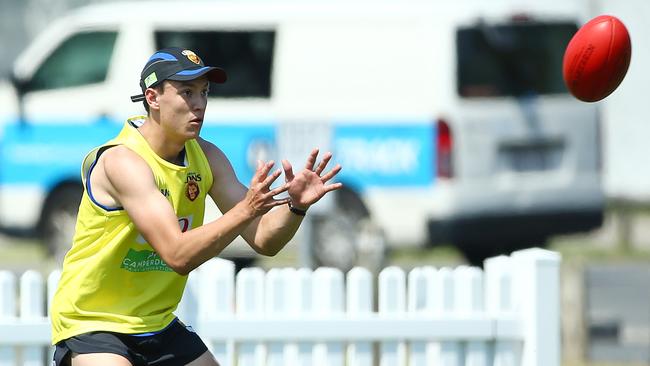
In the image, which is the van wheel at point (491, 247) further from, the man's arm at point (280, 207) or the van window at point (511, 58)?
the man's arm at point (280, 207)

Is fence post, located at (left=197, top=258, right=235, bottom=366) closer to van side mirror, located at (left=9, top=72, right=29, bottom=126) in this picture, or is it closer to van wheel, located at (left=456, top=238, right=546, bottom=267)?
van wheel, located at (left=456, top=238, right=546, bottom=267)

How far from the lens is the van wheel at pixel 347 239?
13211mm

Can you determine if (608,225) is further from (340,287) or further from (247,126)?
(340,287)

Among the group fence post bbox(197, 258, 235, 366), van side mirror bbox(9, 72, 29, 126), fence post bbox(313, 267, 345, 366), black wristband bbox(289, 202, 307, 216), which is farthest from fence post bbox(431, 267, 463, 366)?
van side mirror bbox(9, 72, 29, 126)

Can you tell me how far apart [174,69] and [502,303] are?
2.41 meters

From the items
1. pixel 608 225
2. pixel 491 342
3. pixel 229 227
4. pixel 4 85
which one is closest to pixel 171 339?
pixel 229 227

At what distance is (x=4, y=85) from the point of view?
14.1 meters

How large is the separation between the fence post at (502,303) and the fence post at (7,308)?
208 cm

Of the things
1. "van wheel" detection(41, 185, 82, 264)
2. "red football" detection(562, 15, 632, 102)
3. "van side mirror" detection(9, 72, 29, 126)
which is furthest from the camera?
"van side mirror" detection(9, 72, 29, 126)

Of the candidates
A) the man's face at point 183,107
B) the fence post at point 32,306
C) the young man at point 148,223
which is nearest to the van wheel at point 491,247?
the fence post at point 32,306

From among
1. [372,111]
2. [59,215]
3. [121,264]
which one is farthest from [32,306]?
[59,215]

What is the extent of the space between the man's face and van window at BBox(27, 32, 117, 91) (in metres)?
8.50

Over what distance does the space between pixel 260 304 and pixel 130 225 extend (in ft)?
5.19

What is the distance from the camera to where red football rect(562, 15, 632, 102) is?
307 inches
